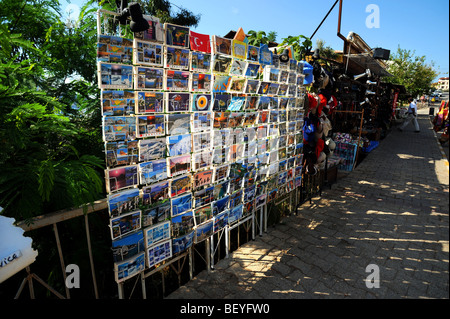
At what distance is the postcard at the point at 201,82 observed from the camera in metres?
2.76

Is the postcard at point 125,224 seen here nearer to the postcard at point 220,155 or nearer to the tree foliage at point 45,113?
the tree foliage at point 45,113

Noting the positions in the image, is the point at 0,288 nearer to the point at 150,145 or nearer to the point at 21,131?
the point at 21,131

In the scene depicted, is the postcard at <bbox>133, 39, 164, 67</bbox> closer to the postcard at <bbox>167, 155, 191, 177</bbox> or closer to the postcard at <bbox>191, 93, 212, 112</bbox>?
the postcard at <bbox>191, 93, 212, 112</bbox>

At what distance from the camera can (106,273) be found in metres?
3.30

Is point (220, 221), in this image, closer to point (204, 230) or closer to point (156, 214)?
point (204, 230)

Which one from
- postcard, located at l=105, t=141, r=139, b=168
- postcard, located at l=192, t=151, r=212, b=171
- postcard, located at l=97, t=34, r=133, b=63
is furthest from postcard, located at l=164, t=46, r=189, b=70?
postcard, located at l=192, t=151, r=212, b=171

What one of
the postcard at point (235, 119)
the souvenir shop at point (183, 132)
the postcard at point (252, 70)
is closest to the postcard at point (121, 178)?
the souvenir shop at point (183, 132)

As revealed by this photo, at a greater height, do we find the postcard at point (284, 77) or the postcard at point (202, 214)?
the postcard at point (284, 77)

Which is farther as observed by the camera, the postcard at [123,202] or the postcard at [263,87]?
the postcard at [263,87]

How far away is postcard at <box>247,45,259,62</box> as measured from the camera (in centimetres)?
339

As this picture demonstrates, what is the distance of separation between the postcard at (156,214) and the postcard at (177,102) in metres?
1.05

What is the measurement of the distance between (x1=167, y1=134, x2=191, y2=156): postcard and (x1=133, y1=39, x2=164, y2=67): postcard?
76 centimetres
